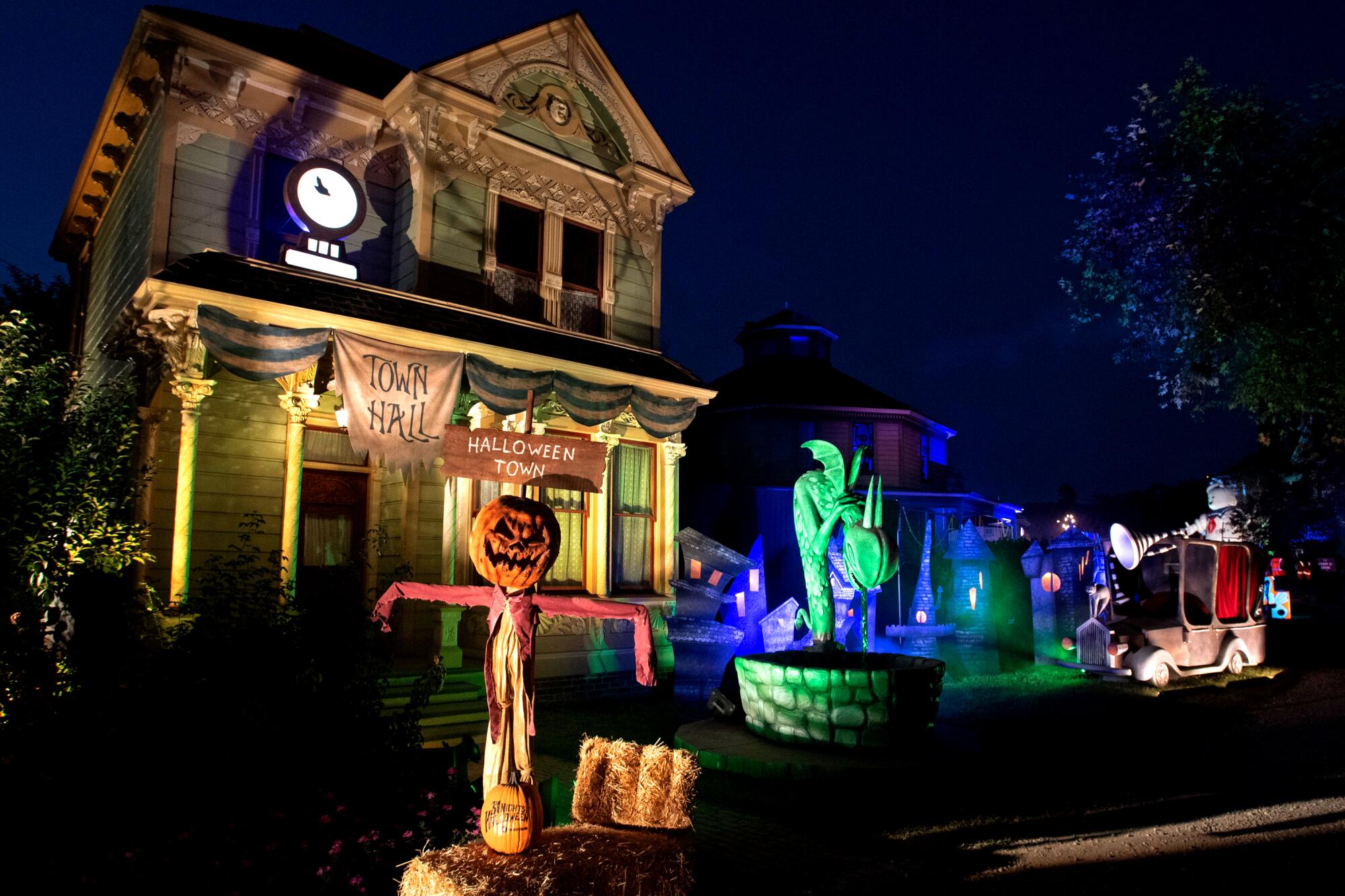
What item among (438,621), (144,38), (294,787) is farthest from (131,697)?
(144,38)

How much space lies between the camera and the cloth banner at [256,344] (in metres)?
8.46

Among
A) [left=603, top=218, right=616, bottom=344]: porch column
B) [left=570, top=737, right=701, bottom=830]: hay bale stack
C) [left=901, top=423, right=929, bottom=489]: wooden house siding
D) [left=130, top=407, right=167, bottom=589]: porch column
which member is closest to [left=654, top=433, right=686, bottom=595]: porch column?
[left=603, top=218, right=616, bottom=344]: porch column

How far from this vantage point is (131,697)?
5.07 meters

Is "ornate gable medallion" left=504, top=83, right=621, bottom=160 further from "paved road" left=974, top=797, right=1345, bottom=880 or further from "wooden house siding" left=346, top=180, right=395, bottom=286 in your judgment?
"paved road" left=974, top=797, right=1345, bottom=880

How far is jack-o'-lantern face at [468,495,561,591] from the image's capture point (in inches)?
136

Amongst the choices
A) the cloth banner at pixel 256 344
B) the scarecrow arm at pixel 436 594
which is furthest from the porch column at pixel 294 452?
the scarecrow arm at pixel 436 594

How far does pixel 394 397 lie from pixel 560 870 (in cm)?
721

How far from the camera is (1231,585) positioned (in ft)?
52.6

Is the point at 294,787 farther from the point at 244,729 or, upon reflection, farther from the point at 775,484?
the point at 775,484

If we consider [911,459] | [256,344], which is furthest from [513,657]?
[911,459]

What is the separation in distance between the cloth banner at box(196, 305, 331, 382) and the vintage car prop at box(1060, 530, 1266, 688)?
45.3ft

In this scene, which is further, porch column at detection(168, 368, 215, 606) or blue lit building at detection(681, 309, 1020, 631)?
blue lit building at detection(681, 309, 1020, 631)

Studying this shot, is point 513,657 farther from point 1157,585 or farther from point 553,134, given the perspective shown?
point 1157,585

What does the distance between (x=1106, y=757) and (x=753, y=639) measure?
513 centimetres
